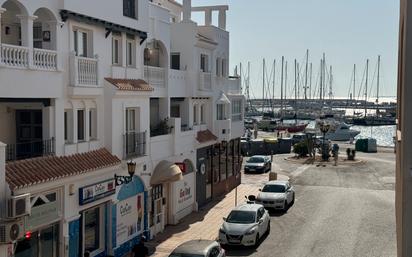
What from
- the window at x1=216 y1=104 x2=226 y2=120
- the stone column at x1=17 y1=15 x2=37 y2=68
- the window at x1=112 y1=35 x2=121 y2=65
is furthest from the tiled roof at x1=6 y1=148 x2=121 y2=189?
the window at x1=216 y1=104 x2=226 y2=120

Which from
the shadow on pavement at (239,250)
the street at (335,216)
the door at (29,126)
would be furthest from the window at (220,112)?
the door at (29,126)

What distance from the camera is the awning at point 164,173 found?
24719 mm

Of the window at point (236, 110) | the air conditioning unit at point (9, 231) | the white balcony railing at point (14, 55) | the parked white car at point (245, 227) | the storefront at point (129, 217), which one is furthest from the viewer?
the window at point (236, 110)

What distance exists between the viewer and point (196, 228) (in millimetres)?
26688

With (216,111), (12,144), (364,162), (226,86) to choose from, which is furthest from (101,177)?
(364,162)

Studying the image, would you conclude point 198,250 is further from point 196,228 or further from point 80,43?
point 196,228

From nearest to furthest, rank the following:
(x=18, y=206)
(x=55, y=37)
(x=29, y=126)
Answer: (x=18, y=206) → (x=55, y=37) → (x=29, y=126)

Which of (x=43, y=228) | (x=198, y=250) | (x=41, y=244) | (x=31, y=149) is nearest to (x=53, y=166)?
(x=31, y=149)

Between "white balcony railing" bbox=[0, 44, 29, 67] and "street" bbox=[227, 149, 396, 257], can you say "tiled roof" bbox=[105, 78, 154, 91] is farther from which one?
"street" bbox=[227, 149, 396, 257]

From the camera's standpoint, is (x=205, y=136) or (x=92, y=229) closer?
(x=92, y=229)

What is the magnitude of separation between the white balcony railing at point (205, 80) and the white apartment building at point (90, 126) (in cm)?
64

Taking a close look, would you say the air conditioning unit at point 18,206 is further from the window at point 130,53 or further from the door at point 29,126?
the window at point 130,53

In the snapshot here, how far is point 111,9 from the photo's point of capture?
68.5ft

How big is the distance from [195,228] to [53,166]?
1092 cm
